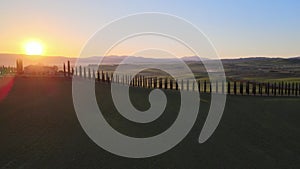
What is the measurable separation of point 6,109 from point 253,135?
7908 millimetres

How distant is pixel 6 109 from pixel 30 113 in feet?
3.99

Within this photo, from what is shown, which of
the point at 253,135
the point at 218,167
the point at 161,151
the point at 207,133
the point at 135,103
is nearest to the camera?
the point at 218,167

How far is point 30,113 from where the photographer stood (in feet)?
37.9

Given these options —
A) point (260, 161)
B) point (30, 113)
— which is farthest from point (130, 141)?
point (30, 113)

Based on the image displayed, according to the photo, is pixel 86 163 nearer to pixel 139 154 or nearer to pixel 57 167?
pixel 57 167

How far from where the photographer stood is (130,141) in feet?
29.4

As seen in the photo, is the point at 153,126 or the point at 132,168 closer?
the point at 132,168

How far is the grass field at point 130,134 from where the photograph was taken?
7.43m

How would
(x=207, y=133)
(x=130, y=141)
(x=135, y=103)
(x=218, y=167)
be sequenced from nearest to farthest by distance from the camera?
1. (x=218, y=167)
2. (x=130, y=141)
3. (x=207, y=133)
4. (x=135, y=103)

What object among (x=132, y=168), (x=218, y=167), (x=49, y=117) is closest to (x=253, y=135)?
(x=218, y=167)

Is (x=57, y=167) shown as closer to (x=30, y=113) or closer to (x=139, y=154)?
(x=139, y=154)

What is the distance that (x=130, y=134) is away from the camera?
954 cm

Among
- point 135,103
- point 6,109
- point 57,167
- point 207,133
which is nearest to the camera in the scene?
point 57,167

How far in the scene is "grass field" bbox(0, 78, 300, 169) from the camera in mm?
7426
